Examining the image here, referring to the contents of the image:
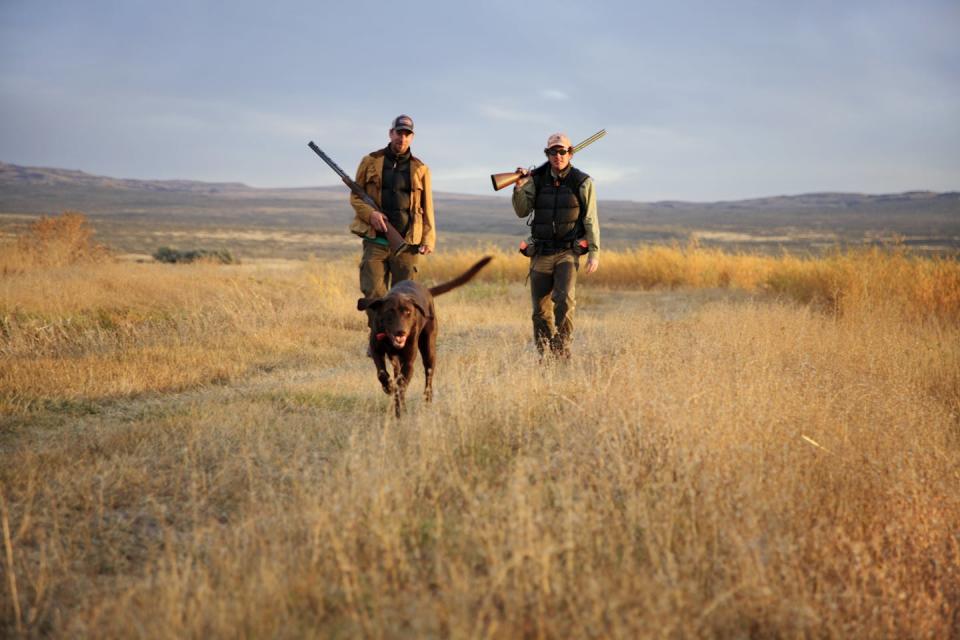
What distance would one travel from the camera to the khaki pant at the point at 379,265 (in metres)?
6.79

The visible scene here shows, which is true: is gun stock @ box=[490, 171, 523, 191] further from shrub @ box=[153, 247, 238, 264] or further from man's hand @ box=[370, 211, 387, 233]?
shrub @ box=[153, 247, 238, 264]

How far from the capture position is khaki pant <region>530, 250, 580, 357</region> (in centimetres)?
705

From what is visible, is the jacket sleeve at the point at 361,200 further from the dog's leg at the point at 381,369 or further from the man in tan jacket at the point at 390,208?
the dog's leg at the point at 381,369

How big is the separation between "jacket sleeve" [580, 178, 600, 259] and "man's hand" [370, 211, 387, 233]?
189 centimetres

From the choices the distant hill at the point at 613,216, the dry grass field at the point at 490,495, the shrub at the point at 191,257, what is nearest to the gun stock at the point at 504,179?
the dry grass field at the point at 490,495

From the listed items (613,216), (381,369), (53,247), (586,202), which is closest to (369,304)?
(381,369)

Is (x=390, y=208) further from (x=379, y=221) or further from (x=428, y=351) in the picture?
(x=428, y=351)

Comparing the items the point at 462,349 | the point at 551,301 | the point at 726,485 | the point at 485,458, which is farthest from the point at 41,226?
the point at 726,485

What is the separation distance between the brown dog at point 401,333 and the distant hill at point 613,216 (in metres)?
35.2

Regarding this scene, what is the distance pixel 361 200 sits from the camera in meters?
6.79

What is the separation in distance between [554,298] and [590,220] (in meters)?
0.83

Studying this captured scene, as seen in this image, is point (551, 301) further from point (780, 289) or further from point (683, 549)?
point (780, 289)

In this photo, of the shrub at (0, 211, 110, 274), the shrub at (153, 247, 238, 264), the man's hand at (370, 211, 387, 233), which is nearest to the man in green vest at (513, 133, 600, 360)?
the man's hand at (370, 211, 387, 233)

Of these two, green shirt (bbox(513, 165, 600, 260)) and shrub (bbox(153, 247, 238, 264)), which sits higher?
green shirt (bbox(513, 165, 600, 260))
